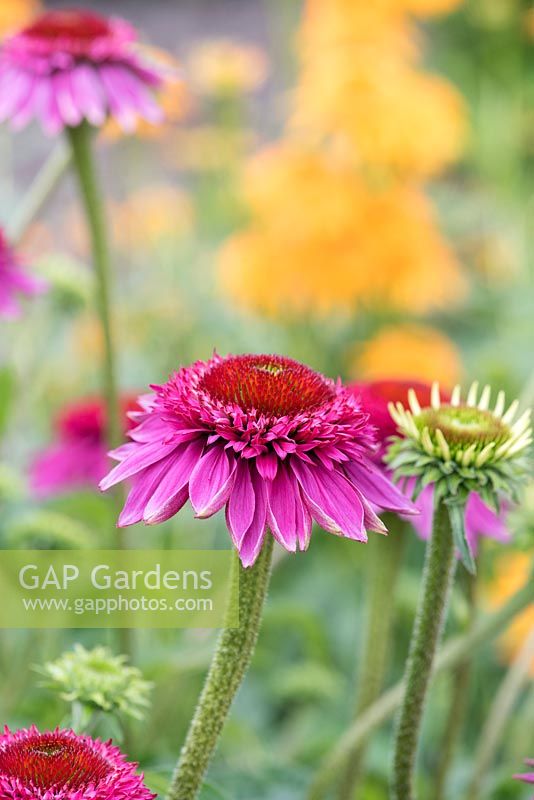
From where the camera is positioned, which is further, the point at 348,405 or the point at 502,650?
the point at 502,650

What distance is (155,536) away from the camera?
1313 millimetres

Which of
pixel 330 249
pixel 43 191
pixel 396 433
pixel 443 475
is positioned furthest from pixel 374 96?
pixel 443 475

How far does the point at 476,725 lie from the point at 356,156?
0.89 metres

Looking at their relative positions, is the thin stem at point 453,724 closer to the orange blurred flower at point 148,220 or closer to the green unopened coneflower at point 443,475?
the green unopened coneflower at point 443,475

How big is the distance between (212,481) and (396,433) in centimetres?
22

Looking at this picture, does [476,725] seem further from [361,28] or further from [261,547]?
[361,28]

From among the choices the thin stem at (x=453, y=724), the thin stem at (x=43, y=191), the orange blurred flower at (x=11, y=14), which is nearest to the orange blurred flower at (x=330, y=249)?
the orange blurred flower at (x=11, y=14)

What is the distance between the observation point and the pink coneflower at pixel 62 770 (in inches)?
15.4

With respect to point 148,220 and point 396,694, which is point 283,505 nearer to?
point 396,694

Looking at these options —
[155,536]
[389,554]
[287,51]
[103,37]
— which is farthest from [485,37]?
[389,554]

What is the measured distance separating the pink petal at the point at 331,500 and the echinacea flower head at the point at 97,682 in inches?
6.8

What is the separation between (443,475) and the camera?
53 centimetres

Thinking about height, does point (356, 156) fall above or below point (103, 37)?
above

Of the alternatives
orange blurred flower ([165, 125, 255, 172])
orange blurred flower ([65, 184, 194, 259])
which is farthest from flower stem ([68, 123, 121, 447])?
orange blurred flower ([165, 125, 255, 172])
